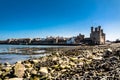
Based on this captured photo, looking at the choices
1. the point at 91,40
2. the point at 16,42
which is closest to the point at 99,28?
the point at 91,40

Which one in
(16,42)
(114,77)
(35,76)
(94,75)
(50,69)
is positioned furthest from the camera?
(16,42)

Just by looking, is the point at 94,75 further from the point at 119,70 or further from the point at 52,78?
the point at 52,78

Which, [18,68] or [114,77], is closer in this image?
[114,77]

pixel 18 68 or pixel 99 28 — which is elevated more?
pixel 99 28

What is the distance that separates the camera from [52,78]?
1045cm

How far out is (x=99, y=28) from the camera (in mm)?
96875

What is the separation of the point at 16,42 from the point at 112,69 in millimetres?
148591

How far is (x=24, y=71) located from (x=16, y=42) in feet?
481

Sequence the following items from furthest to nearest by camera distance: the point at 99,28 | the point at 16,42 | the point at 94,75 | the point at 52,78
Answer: the point at 16,42 < the point at 99,28 < the point at 52,78 < the point at 94,75

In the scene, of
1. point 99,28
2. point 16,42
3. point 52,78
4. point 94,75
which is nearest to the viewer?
point 94,75

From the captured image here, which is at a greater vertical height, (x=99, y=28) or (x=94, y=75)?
(x=99, y=28)

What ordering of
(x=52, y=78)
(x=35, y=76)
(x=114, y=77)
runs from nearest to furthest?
(x=114, y=77) < (x=52, y=78) < (x=35, y=76)

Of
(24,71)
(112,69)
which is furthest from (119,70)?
(24,71)

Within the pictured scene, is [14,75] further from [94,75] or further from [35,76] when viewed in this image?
[94,75]
